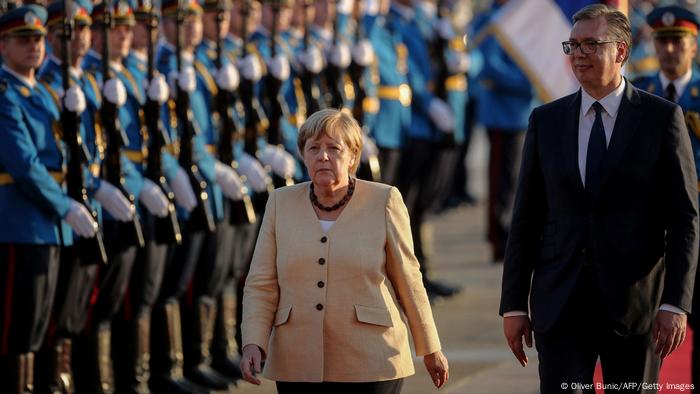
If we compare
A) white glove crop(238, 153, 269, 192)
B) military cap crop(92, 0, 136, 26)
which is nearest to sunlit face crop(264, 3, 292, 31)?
white glove crop(238, 153, 269, 192)

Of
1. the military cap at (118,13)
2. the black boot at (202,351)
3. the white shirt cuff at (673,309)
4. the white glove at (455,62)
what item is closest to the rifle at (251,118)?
the black boot at (202,351)

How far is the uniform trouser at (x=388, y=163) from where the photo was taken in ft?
36.7

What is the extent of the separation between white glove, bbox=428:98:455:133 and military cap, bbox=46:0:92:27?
444cm

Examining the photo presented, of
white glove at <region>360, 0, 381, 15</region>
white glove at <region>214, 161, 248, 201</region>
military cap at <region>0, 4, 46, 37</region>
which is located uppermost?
white glove at <region>360, 0, 381, 15</region>

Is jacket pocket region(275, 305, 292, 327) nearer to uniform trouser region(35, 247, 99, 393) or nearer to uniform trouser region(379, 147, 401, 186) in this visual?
uniform trouser region(35, 247, 99, 393)

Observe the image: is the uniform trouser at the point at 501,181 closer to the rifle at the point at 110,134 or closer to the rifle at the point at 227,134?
the rifle at the point at 227,134

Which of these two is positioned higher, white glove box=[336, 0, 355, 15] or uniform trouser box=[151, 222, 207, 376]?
white glove box=[336, 0, 355, 15]

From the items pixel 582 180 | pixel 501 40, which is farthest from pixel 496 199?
pixel 582 180

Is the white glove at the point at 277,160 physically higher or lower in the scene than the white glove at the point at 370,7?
lower

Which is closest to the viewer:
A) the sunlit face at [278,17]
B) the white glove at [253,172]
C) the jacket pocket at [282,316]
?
the jacket pocket at [282,316]

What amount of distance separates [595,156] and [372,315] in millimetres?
827

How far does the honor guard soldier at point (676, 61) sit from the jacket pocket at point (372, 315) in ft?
8.32

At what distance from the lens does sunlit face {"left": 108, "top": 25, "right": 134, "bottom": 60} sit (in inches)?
308

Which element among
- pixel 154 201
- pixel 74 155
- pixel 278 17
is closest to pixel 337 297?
pixel 74 155
